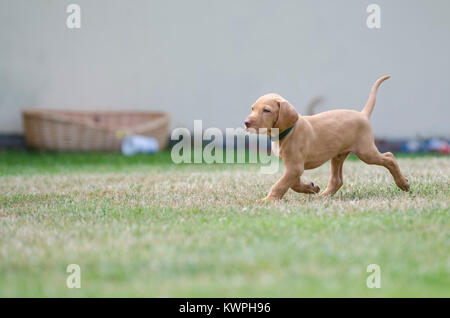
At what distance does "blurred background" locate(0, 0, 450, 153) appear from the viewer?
9.15 meters

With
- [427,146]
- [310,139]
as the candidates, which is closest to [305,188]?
[310,139]

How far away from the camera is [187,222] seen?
287cm

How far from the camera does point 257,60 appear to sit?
9281 millimetres

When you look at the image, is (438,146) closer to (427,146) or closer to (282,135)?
(427,146)

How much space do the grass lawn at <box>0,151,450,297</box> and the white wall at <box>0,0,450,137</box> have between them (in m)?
5.06

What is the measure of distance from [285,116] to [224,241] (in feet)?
4.10

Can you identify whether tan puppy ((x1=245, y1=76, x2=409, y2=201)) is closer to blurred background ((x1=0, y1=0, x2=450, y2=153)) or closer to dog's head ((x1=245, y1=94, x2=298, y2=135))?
dog's head ((x1=245, y1=94, x2=298, y2=135))

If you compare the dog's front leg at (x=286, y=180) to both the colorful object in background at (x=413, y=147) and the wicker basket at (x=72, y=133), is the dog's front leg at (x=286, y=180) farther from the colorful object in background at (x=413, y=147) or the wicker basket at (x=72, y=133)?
the colorful object in background at (x=413, y=147)

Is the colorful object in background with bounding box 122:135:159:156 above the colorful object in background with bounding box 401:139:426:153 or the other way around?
above

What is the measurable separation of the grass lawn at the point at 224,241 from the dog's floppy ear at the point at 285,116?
20.3 inches

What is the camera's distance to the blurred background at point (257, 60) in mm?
9148

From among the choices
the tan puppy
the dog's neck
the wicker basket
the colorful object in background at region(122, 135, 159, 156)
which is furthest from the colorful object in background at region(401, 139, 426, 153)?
the dog's neck
